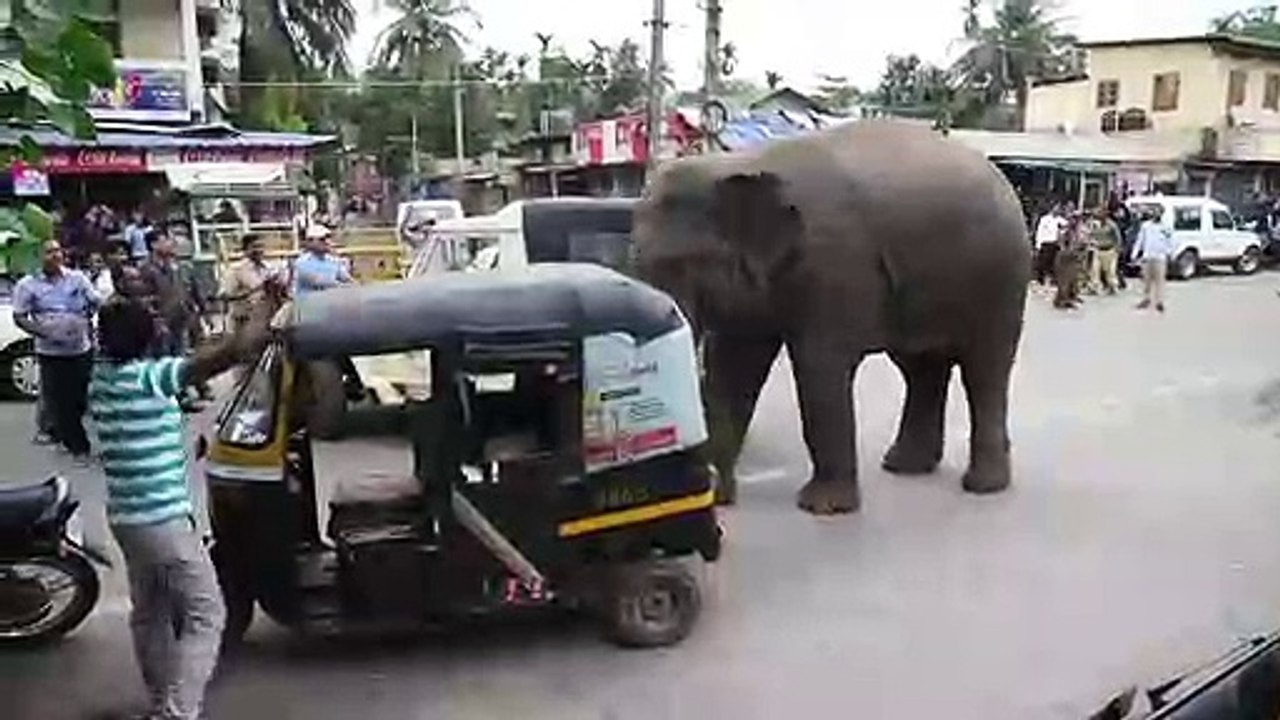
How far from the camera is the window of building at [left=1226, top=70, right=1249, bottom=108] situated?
38.9 m

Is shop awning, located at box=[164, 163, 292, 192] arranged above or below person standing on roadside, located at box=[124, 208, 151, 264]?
above

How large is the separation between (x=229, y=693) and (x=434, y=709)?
80 cm

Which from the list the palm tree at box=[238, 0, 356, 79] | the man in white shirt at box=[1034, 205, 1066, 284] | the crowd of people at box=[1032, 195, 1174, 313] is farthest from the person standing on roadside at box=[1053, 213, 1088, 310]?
the palm tree at box=[238, 0, 356, 79]

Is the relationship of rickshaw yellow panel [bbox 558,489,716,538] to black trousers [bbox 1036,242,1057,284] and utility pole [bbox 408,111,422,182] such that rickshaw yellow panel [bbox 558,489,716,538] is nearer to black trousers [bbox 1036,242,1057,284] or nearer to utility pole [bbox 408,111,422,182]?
black trousers [bbox 1036,242,1057,284]

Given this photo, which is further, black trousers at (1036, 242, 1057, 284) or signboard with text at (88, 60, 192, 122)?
black trousers at (1036, 242, 1057, 284)

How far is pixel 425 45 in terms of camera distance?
53844 millimetres

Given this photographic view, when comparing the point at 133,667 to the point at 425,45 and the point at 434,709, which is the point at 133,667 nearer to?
the point at 434,709

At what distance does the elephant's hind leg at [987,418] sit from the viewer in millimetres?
9555

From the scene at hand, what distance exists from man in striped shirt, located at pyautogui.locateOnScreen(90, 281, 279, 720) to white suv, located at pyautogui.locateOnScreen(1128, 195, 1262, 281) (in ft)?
84.6

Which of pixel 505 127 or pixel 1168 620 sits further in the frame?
pixel 505 127

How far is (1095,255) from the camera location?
82.1 feet

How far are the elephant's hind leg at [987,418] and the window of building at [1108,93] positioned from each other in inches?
1339

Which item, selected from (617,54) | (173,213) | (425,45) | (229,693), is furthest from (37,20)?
(617,54)

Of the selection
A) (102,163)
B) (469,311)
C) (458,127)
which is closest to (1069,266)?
(102,163)
